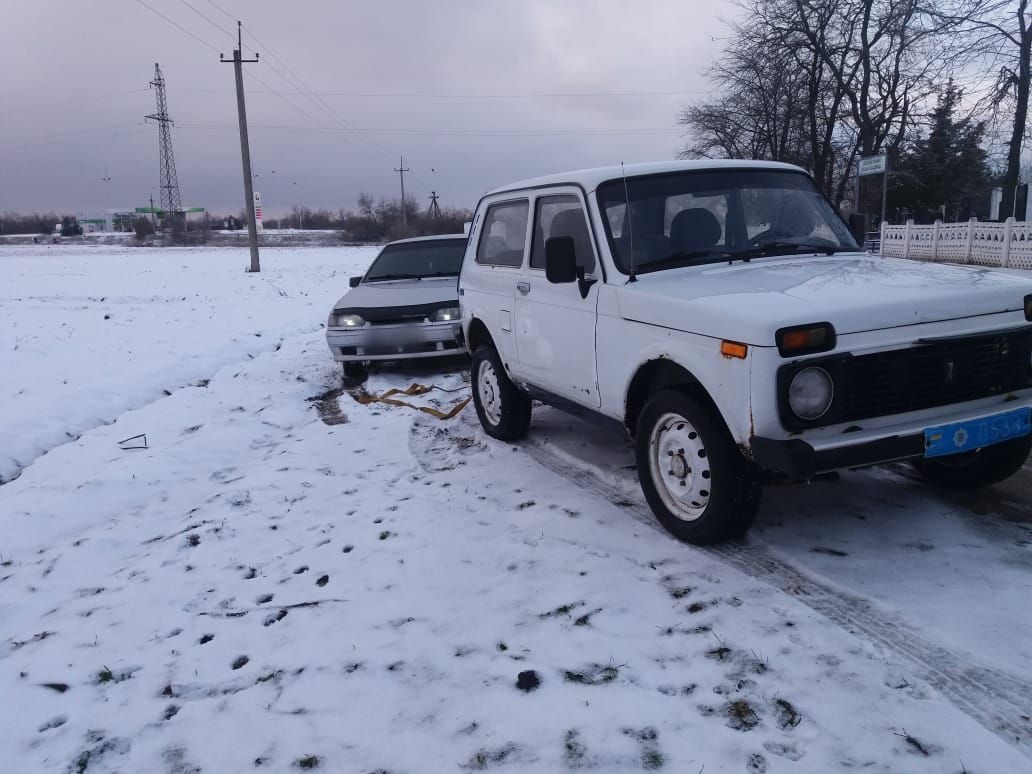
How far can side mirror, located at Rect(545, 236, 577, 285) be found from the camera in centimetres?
432

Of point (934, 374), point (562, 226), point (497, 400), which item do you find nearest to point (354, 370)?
point (497, 400)

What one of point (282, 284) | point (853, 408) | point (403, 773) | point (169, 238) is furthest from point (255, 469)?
point (169, 238)

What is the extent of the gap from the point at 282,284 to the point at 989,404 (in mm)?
20124

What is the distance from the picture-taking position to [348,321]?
8.60 meters

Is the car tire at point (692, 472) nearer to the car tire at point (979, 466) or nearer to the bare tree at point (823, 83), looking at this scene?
the car tire at point (979, 466)

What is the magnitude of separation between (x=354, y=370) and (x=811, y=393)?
6.61 metres

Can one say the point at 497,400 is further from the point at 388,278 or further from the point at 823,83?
the point at 823,83

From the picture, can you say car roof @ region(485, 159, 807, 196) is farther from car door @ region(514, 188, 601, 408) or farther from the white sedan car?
the white sedan car

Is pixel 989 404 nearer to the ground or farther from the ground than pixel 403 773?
farther from the ground

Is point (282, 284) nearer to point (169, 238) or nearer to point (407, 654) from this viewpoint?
point (407, 654)

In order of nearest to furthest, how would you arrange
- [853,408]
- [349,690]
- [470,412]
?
1. [349,690]
2. [853,408]
3. [470,412]

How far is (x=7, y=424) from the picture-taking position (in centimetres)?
660

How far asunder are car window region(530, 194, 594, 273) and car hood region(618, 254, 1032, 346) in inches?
23.0

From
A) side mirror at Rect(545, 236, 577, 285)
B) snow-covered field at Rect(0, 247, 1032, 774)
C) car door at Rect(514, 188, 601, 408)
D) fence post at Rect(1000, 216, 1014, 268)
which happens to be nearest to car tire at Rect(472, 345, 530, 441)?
snow-covered field at Rect(0, 247, 1032, 774)
